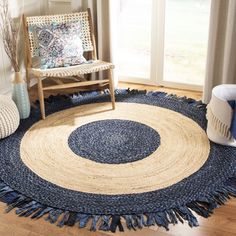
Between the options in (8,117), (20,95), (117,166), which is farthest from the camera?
(20,95)

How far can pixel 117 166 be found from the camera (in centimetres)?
265

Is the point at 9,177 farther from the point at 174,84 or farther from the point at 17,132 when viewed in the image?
the point at 174,84

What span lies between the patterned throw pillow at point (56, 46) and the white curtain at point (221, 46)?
1085 mm

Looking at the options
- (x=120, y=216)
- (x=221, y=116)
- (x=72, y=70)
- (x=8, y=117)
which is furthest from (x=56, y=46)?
(x=120, y=216)

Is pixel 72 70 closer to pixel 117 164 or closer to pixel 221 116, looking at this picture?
pixel 117 164

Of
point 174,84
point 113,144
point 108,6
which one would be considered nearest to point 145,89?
point 174,84

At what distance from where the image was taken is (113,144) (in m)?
2.93

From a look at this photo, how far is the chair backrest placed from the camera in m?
3.58

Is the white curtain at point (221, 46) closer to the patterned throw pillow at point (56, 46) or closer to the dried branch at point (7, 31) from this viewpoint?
the patterned throw pillow at point (56, 46)

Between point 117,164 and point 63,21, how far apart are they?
5.27 ft

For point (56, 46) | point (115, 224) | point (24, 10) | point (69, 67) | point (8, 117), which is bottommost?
point (115, 224)

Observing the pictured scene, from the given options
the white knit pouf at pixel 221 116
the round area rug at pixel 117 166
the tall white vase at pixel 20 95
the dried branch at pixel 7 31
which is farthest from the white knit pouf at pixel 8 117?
the white knit pouf at pixel 221 116

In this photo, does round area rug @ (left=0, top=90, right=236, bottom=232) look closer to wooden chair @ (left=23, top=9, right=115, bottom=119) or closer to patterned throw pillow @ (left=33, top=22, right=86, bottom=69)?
wooden chair @ (left=23, top=9, right=115, bottom=119)

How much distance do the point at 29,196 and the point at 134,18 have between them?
6.97ft
